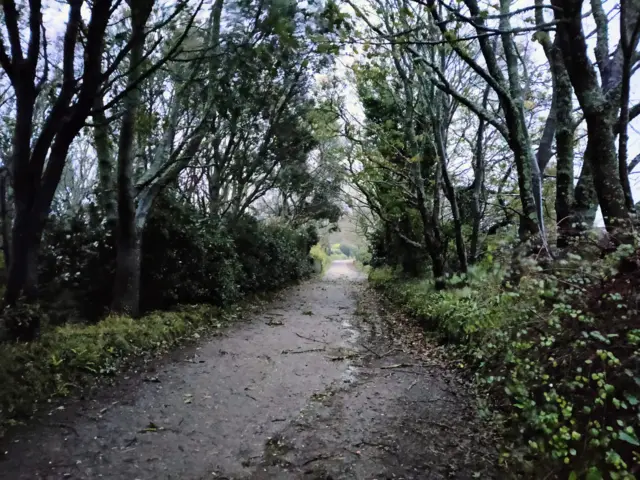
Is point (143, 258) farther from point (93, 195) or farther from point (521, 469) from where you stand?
point (521, 469)

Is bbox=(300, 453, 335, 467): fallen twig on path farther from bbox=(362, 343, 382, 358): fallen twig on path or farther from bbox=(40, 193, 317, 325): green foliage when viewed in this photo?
bbox=(40, 193, 317, 325): green foliage

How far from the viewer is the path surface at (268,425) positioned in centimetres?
362

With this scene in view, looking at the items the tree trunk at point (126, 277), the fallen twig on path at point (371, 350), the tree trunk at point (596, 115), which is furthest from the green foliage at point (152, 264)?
the tree trunk at point (596, 115)

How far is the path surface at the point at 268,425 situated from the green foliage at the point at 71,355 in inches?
14.6

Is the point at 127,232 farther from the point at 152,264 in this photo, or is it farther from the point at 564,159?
the point at 564,159

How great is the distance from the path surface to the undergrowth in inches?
32.4

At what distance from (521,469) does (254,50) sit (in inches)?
225

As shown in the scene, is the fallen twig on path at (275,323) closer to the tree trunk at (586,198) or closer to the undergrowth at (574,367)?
the undergrowth at (574,367)

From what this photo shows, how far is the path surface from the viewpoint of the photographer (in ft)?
11.9

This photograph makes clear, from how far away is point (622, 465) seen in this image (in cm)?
228

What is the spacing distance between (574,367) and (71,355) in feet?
17.7

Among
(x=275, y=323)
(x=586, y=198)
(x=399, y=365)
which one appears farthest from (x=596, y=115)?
(x=275, y=323)

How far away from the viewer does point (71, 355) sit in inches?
211

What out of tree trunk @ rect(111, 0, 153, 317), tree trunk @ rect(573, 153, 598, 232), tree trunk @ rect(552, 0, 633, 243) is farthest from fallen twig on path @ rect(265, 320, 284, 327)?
tree trunk @ rect(552, 0, 633, 243)
